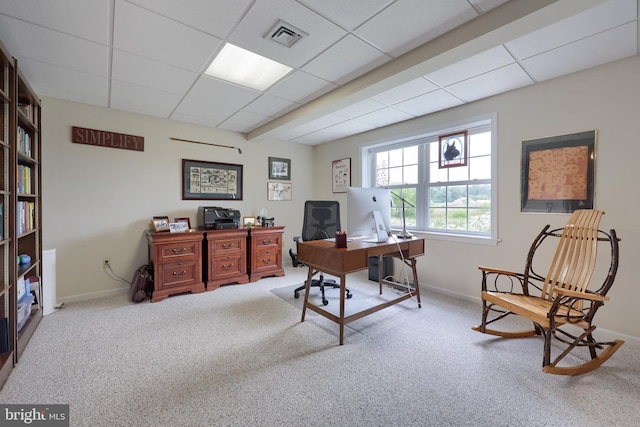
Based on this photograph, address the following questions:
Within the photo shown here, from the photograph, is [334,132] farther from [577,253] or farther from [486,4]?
[577,253]

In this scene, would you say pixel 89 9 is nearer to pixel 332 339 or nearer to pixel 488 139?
pixel 332 339

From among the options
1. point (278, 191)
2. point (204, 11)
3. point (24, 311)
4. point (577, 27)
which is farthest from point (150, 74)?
point (577, 27)

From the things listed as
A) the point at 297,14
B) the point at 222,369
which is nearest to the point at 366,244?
the point at 222,369

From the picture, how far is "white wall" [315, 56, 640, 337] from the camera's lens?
2.24 m

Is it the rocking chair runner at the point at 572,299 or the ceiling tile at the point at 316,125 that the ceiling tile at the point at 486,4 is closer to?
the rocking chair runner at the point at 572,299

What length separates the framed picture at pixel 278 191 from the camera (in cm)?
489

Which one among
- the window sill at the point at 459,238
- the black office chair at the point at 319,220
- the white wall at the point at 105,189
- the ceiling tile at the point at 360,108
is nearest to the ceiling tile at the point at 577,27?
the ceiling tile at the point at 360,108

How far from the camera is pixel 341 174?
4922 mm

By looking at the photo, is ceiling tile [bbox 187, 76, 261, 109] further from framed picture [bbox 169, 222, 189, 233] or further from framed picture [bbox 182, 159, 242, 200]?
framed picture [bbox 169, 222, 189, 233]

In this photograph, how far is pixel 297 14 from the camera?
5.87 feet

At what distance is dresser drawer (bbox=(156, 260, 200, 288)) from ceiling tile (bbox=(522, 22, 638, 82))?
420cm

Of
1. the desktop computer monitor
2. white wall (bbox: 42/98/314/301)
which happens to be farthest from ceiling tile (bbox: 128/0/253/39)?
white wall (bbox: 42/98/314/301)

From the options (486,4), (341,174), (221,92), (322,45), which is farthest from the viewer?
(341,174)

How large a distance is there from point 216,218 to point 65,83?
7.06 ft
